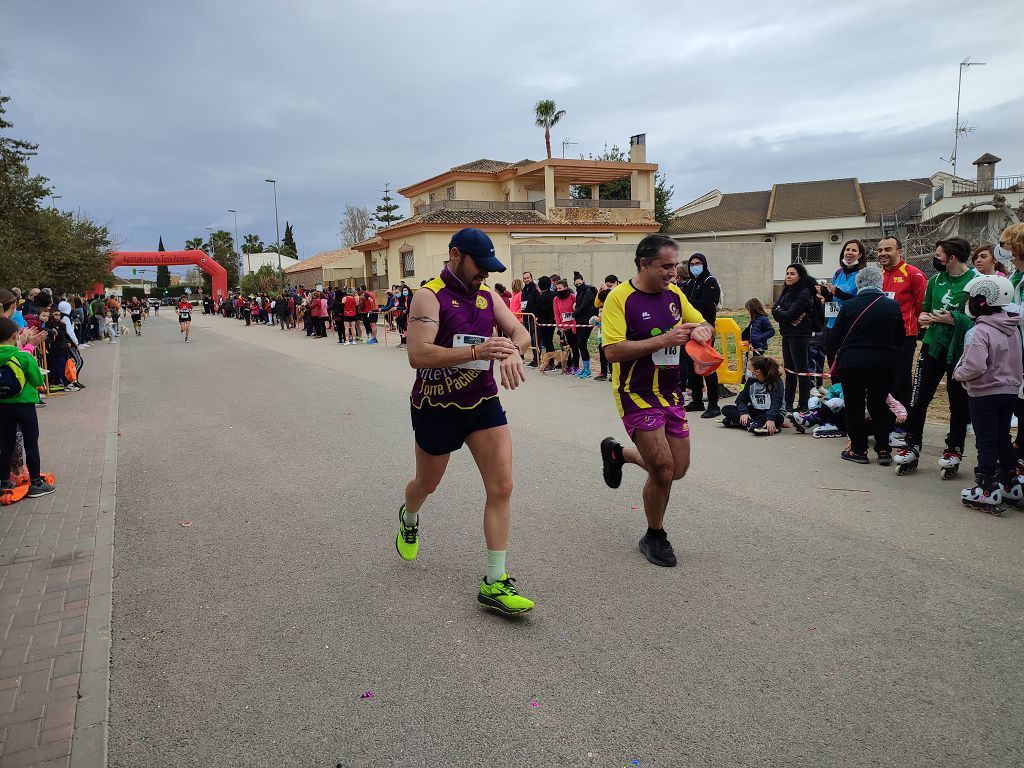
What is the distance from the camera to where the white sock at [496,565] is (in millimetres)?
3648

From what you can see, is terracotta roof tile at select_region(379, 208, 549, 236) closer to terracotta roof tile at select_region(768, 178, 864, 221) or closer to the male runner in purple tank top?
terracotta roof tile at select_region(768, 178, 864, 221)

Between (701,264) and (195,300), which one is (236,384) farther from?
(195,300)

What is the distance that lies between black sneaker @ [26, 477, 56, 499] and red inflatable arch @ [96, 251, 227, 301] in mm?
51495

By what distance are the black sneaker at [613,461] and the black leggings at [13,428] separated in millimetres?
4895

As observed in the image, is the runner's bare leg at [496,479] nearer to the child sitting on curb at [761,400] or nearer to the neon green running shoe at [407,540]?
the neon green running shoe at [407,540]

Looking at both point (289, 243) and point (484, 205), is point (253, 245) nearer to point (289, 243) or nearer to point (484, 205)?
point (289, 243)

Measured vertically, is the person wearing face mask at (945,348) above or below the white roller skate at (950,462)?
above

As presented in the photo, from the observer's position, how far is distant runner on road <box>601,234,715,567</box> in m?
4.14

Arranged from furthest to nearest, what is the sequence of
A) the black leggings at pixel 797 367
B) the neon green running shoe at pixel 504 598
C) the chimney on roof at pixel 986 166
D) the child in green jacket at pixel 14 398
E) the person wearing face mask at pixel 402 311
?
1. the chimney on roof at pixel 986 166
2. the person wearing face mask at pixel 402 311
3. the black leggings at pixel 797 367
4. the child in green jacket at pixel 14 398
5. the neon green running shoe at pixel 504 598

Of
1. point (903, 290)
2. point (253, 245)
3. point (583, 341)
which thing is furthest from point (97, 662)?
point (253, 245)

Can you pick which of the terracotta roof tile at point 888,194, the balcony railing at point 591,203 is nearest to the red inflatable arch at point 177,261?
the balcony railing at point 591,203

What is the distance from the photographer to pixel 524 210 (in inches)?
1666

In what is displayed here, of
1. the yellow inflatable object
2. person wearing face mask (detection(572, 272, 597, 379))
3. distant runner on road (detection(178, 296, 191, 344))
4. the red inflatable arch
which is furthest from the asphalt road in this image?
the red inflatable arch

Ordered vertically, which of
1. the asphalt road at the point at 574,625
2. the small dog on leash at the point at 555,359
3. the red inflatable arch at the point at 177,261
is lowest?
the asphalt road at the point at 574,625
